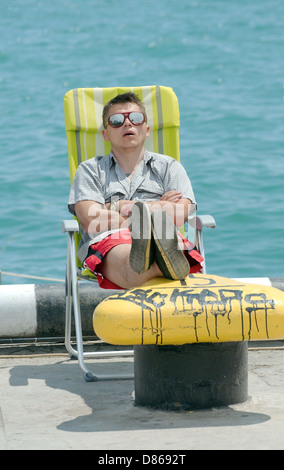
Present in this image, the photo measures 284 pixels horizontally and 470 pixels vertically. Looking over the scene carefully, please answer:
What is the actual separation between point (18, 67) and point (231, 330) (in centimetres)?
1513

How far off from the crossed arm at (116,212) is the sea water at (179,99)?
17.4 feet

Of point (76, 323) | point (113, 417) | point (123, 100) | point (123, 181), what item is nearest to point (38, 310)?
point (76, 323)

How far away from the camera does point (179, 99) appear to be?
49.6 ft

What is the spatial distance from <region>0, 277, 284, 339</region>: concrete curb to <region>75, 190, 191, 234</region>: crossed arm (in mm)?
554

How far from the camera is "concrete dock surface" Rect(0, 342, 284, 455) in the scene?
2764mm

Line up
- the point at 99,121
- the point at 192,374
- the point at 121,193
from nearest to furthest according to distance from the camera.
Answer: the point at 192,374 → the point at 121,193 → the point at 99,121

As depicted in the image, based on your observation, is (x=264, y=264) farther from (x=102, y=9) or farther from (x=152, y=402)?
(x=102, y=9)

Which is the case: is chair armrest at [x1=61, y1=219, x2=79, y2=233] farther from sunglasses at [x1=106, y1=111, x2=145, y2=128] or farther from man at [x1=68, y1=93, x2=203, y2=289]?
sunglasses at [x1=106, y1=111, x2=145, y2=128]

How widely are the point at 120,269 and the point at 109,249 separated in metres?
0.13

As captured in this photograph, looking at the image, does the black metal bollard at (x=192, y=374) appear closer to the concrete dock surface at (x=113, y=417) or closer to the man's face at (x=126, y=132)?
the concrete dock surface at (x=113, y=417)

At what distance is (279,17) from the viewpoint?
20.0 metres

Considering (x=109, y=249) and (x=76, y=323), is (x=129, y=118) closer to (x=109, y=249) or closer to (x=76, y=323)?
(x=109, y=249)

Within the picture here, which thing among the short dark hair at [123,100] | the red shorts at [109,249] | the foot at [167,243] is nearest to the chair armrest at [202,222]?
the red shorts at [109,249]

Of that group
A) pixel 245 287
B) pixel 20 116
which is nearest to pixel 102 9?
pixel 20 116
